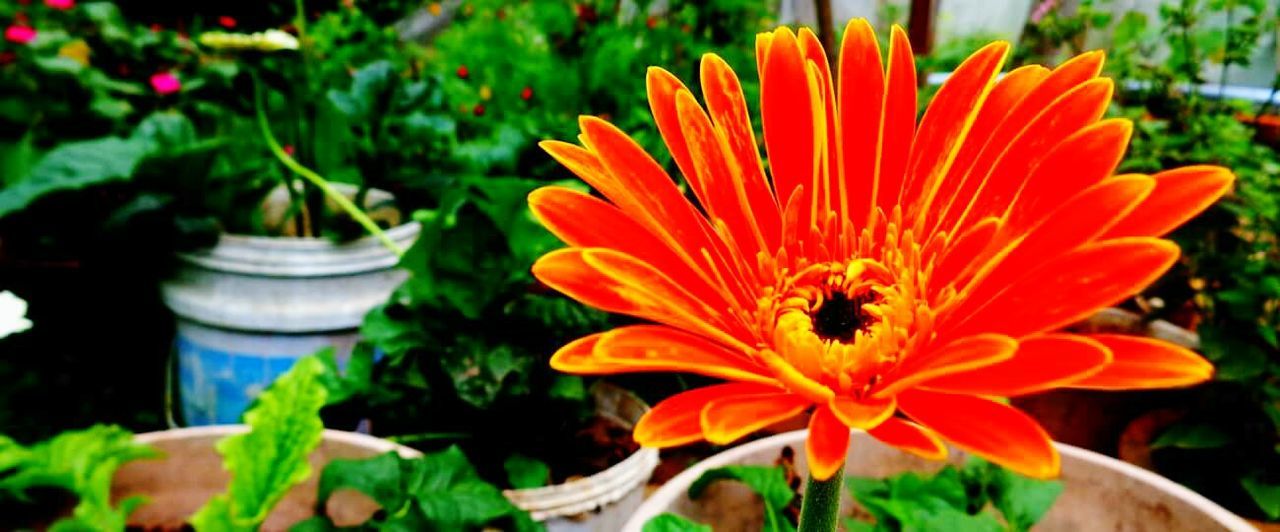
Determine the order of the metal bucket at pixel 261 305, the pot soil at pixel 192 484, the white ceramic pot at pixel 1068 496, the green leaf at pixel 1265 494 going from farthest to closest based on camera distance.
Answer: the metal bucket at pixel 261 305 → the green leaf at pixel 1265 494 → the pot soil at pixel 192 484 → the white ceramic pot at pixel 1068 496

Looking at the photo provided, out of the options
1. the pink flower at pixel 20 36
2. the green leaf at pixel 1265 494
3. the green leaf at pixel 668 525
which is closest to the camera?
the green leaf at pixel 668 525

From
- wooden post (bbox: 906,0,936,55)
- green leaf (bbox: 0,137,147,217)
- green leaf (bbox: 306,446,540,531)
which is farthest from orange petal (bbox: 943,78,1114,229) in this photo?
wooden post (bbox: 906,0,936,55)

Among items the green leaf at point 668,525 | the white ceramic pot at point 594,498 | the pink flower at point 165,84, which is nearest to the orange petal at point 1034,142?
the green leaf at point 668,525

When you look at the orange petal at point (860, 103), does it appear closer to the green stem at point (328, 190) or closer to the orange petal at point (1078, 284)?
the orange petal at point (1078, 284)

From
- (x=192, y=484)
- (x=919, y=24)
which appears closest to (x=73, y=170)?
(x=192, y=484)

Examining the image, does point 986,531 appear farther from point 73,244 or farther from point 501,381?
point 73,244

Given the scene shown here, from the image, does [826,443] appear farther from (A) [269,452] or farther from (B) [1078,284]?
(A) [269,452]

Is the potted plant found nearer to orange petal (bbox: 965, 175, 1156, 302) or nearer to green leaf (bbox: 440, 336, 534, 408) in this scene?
green leaf (bbox: 440, 336, 534, 408)
